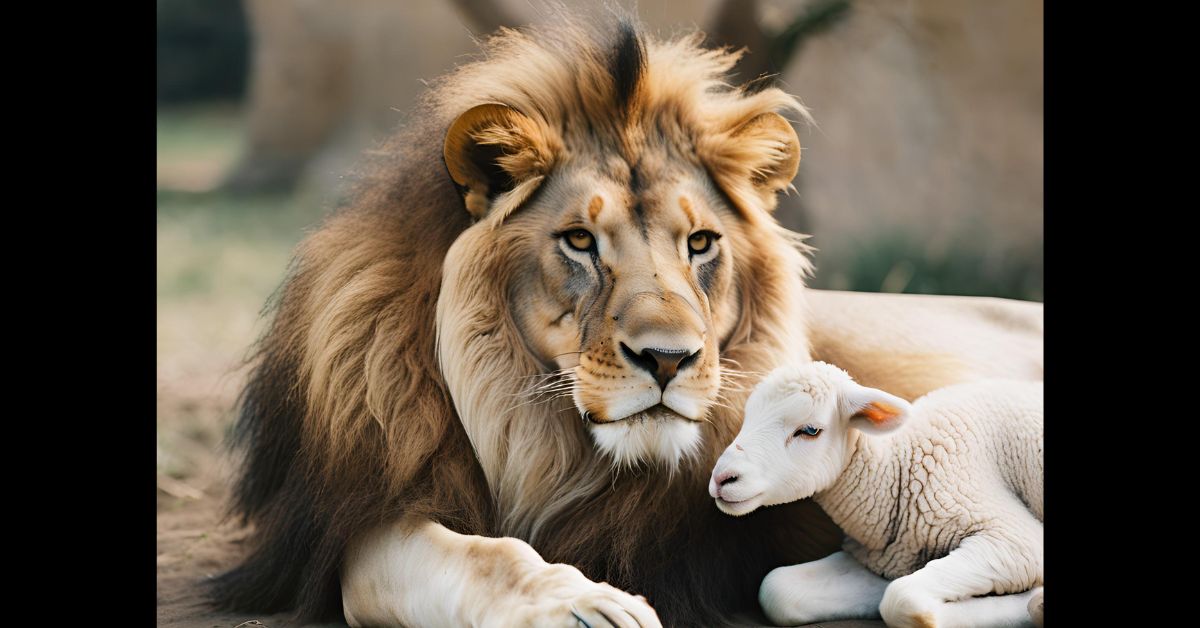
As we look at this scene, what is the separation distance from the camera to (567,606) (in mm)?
2311

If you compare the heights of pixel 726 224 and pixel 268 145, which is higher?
pixel 268 145

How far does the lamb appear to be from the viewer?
8.41 feet

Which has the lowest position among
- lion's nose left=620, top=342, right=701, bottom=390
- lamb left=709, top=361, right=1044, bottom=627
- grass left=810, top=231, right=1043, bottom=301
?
lamb left=709, top=361, right=1044, bottom=627

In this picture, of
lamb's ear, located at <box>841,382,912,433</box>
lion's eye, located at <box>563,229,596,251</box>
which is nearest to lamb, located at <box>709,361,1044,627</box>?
lamb's ear, located at <box>841,382,912,433</box>

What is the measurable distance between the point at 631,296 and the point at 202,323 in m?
5.12

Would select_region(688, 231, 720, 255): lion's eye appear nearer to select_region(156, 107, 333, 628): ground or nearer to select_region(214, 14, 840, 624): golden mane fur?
select_region(214, 14, 840, 624): golden mane fur

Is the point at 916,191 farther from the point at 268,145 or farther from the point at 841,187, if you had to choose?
the point at 268,145

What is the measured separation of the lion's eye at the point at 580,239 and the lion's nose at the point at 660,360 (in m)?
0.30

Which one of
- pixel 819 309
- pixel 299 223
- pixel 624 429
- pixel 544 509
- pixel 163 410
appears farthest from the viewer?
pixel 299 223

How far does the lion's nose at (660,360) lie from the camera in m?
2.52

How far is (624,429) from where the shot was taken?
2.63 meters

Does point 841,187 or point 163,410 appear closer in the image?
point 163,410

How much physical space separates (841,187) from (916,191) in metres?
0.49

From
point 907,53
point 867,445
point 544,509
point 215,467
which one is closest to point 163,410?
point 215,467
